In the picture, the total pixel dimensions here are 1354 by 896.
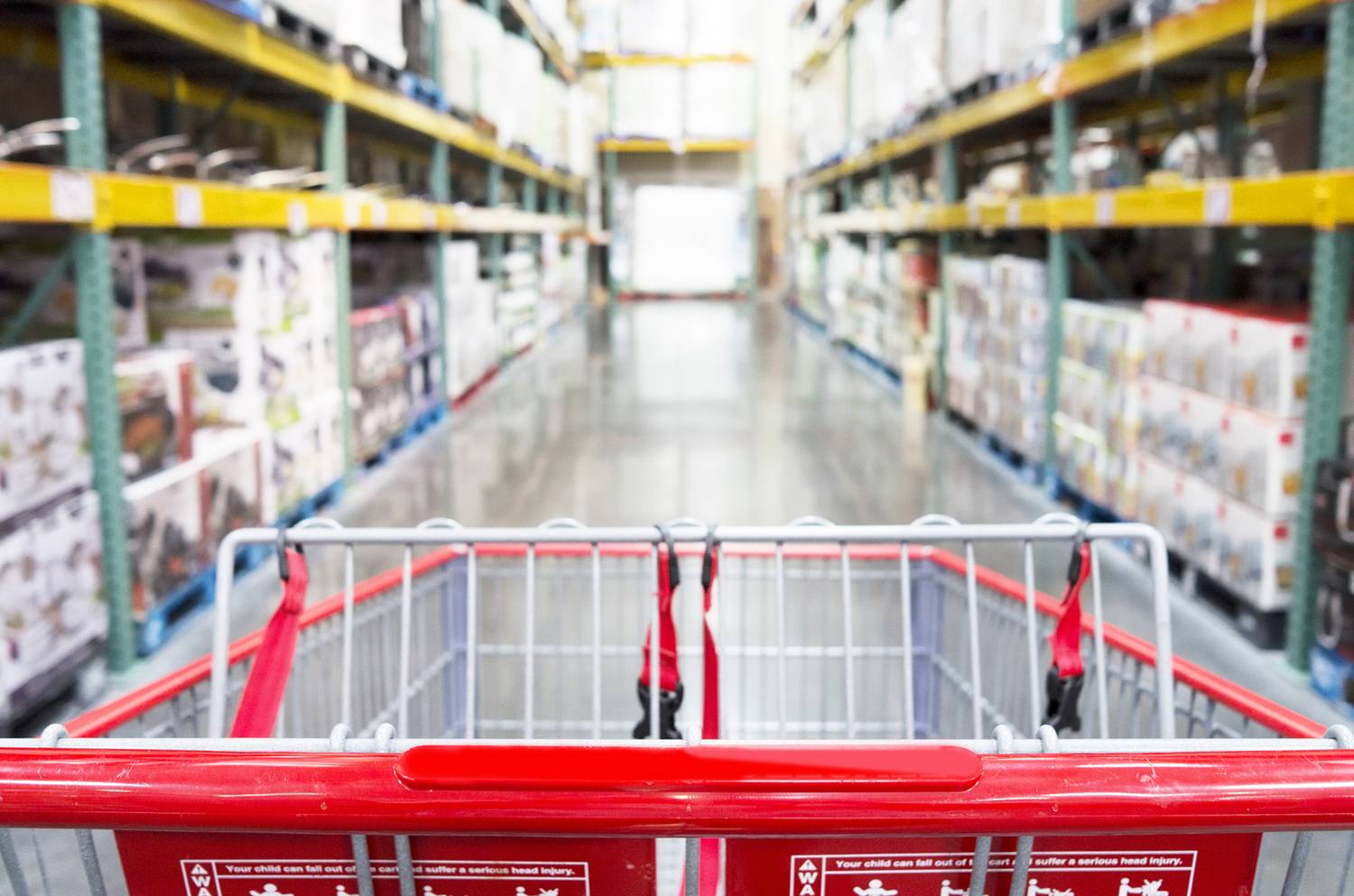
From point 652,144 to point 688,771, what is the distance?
760 inches

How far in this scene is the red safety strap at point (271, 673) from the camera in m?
1.64

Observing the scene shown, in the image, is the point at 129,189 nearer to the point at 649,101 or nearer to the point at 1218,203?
the point at 1218,203

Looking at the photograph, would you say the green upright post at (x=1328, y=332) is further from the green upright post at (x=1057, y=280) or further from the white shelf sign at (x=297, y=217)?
the white shelf sign at (x=297, y=217)

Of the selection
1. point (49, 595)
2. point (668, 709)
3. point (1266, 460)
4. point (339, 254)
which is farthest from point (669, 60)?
point (668, 709)

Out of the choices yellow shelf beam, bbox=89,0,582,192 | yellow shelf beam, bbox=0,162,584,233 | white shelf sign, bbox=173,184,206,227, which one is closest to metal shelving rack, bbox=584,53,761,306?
yellow shelf beam, bbox=89,0,582,192

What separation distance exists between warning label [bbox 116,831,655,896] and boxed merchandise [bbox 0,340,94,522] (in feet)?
7.36

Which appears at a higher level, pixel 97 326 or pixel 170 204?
pixel 170 204

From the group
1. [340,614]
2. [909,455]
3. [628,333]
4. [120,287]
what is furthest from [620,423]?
[628,333]

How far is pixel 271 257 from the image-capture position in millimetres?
4926

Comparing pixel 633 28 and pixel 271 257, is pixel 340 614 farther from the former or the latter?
pixel 633 28

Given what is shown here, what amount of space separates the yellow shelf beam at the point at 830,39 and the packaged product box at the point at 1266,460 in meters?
7.91

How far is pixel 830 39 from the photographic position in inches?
536

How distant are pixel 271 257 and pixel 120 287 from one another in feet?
2.42

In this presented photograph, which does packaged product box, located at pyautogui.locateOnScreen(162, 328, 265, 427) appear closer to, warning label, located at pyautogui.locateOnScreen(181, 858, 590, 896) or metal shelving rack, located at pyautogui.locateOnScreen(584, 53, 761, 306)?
warning label, located at pyautogui.locateOnScreen(181, 858, 590, 896)
